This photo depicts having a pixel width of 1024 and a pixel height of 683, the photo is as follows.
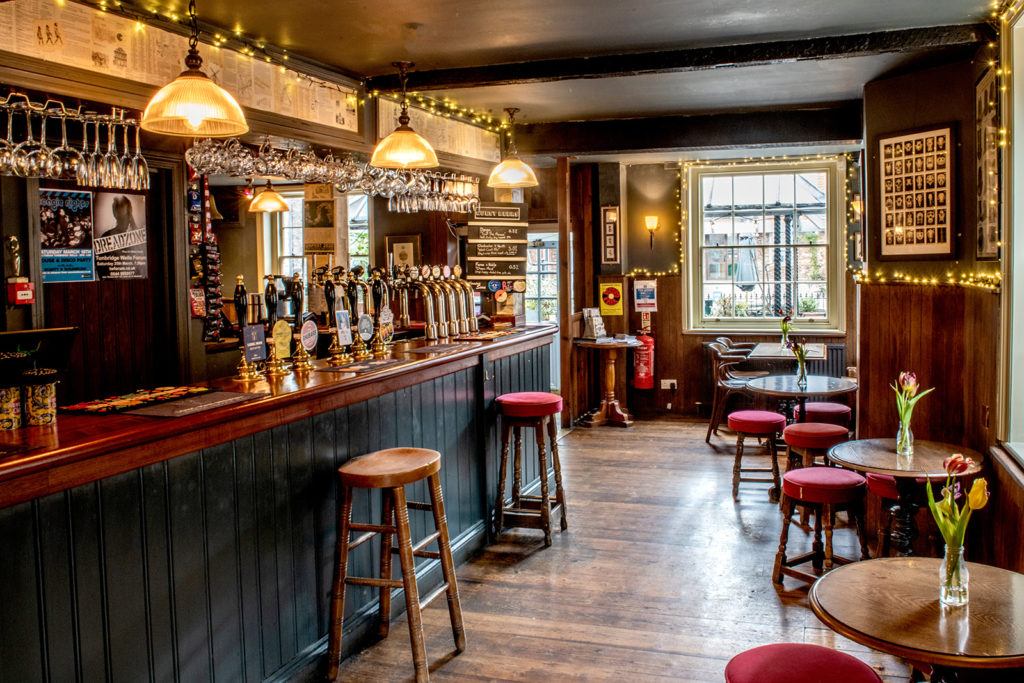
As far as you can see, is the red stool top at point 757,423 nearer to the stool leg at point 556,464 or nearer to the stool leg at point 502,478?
the stool leg at point 556,464

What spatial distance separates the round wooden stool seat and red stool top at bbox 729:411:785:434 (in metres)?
A: 3.01

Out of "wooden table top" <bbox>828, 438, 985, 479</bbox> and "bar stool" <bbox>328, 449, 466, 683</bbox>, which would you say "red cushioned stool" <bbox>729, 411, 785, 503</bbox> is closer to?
"wooden table top" <bbox>828, 438, 985, 479</bbox>

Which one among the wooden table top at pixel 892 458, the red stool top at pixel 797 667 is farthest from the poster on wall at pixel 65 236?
the red stool top at pixel 797 667

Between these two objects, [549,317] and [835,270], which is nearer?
[835,270]

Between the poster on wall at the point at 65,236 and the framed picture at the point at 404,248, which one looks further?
the framed picture at the point at 404,248

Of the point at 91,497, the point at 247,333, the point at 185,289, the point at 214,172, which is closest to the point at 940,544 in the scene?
the point at 247,333

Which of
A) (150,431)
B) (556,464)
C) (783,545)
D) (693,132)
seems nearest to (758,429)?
(783,545)

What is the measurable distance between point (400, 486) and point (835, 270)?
274 inches

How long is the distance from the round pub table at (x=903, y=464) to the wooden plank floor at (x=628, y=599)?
0.60 metres

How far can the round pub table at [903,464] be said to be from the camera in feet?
11.4

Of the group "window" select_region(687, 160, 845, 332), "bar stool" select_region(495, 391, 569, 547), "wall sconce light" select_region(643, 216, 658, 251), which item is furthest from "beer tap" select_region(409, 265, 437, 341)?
"window" select_region(687, 160, 845, 332)

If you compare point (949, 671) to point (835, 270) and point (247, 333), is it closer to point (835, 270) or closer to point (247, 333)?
point (247, 333)

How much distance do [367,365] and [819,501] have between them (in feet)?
7.71

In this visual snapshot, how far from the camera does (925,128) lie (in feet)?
15.9
